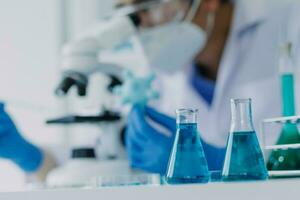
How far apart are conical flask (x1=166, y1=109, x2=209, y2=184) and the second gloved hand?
1.56ft

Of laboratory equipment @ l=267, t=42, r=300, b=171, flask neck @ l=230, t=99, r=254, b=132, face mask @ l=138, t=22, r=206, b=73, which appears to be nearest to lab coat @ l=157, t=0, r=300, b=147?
face mask @ l=138, t=22, r=206, b=73

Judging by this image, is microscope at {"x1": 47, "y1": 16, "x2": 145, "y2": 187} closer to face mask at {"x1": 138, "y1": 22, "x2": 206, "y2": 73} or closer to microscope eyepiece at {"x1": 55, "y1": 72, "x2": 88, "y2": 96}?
microscope eyepiece at {"x1": 55, "y1": 72, "x2": 88, "y2": 96}

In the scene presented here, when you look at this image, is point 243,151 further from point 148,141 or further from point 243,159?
point 148,141

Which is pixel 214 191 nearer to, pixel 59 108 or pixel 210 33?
pixel 210 33

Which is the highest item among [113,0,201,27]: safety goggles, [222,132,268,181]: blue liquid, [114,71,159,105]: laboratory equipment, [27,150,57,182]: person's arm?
[113,0,201,27]: safety goggles

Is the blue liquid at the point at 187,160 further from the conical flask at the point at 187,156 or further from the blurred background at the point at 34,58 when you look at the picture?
the blurred background at the point at 34,58

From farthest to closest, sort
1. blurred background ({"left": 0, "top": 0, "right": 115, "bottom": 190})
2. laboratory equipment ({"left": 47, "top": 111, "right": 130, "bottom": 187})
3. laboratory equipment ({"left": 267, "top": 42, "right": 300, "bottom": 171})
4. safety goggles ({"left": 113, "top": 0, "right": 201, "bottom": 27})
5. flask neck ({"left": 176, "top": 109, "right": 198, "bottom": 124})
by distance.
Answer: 1. blurred background ({"left": 0, "top": 0, "right": 115, "bottom": 190})
2. safety goggles ({"left": 113, "top": 0, "right": 201, "bottom": 27})
3. laboratory equipment ({"left": 47, "top": 111, "right": 130, "bottom": 187})
4. laboratory equipment ({"left": 267, "top": 42, "right": 300, "bottom": 171})
5. flask neck ({"left": 176, "top": 109, "right": 198, "bottom": 124})

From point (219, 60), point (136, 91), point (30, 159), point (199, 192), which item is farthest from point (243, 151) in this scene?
point (219, 60)

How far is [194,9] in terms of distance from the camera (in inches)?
63.4

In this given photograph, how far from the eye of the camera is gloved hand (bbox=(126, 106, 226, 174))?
1233 millimetres

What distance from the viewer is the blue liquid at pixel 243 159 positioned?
687 millimetres

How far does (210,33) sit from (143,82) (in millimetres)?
518

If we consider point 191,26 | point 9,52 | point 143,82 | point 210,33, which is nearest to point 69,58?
point 143,82

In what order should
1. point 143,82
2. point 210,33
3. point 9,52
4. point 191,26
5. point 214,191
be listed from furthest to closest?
point 9,52 → point 210,33 → point 191,26 → point 143,82 → point 214,191
